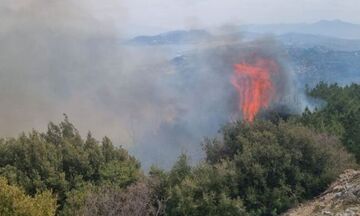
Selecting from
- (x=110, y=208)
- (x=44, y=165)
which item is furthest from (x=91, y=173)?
(x=110, y=208)

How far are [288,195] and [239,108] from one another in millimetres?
51370

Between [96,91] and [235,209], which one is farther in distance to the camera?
[96,91]

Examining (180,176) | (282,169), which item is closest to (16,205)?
(180,176)

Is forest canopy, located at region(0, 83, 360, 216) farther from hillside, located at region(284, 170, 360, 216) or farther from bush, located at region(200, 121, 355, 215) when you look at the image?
hillside, located at region(284, 170, 360, 216)

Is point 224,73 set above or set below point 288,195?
above

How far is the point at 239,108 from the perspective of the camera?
269 feet

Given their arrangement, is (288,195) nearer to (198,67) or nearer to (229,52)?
(229,52)

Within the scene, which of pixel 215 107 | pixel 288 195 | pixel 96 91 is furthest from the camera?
pixel 96 91

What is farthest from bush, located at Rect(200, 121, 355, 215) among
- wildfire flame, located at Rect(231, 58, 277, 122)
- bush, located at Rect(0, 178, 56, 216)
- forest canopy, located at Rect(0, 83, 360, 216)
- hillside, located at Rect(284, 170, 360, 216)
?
wildfire flame, located at Rect(231, 58, 277, 122)

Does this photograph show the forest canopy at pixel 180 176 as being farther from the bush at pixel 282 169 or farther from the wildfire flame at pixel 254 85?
the wildfire flame at pixel 254 85

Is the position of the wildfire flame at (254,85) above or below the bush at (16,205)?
above

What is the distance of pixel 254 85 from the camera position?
257ft

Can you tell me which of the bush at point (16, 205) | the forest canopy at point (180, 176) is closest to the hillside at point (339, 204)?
the forest canopy at point (180, 176)

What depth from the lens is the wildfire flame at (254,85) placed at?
74750 millimetres
